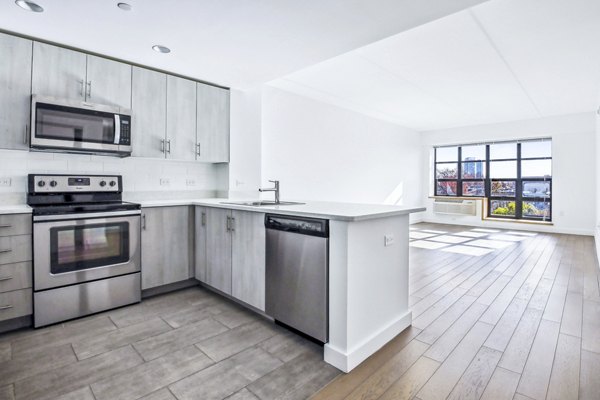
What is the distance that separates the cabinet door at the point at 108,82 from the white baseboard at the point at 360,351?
2905 mm

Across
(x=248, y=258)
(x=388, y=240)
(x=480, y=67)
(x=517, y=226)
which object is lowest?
(x=517, y=226)

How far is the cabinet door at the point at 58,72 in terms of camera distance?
2.64m

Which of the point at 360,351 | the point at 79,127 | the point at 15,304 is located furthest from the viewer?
the point at 79,127

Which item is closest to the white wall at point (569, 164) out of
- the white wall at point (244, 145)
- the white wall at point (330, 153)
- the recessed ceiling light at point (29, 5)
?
the white wall at point (330, 153)

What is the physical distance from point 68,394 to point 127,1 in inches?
93.5

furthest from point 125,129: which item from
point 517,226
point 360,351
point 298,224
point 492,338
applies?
point 517,226

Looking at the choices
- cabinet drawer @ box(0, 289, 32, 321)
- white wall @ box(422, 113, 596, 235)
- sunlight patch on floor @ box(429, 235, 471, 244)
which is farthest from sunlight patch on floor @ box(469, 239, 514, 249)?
cabinet drawer @ box(0, 289, 32, 321)

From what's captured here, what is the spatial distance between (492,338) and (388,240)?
1030 mm

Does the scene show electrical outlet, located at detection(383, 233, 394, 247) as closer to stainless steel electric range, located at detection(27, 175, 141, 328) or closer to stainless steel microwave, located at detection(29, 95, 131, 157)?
stainless steel electric range, located at detection(27, 175, 141, 328)

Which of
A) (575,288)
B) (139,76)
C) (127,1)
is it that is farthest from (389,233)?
(139,76)

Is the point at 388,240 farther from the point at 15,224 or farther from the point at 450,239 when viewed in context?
A: the point at 450,239

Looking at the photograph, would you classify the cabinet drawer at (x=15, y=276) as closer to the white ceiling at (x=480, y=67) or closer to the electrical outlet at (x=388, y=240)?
the electrical outlet at (x=388, y=240)

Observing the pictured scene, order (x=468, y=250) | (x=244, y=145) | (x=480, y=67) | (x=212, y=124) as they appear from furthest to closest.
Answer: (x=468, y=250) < (x=244, y=145) < (x=480, y=67) < (x=212, y=124)

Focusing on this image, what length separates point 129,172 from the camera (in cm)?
338
